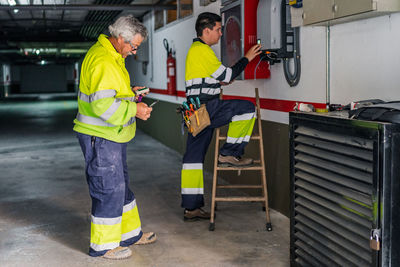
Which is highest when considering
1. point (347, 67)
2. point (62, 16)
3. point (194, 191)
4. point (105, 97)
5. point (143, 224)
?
point (62, 16)

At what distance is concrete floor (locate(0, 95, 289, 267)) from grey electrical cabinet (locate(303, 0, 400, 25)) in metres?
1.54

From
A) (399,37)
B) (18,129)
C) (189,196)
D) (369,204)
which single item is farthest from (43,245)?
(18,129)

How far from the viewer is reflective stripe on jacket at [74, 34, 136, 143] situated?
291 centimetres

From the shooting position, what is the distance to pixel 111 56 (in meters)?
3.03

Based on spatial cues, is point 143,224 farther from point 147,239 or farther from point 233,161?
point 233,161

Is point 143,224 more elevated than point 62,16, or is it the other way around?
point 62,16

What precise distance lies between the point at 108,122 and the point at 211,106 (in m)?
1.03

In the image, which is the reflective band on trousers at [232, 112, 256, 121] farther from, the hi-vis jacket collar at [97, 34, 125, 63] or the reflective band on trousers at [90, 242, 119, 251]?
the reflective band on trousers at [90, 242, 119, 251]

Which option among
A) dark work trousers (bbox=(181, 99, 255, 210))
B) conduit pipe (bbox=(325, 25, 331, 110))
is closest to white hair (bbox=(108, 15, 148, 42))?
dark work trousers (bbox=(181, 99, 255, 210))

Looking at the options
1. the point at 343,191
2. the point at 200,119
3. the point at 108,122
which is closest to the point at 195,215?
the point at 200,119

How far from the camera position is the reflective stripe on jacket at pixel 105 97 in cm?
291

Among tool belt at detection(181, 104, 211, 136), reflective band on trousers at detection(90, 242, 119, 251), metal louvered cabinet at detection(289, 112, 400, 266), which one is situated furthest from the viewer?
tool belt at detection(181, 104, 211, 136)

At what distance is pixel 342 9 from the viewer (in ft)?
8.47

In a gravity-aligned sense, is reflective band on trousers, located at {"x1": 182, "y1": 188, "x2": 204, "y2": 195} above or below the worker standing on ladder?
below
